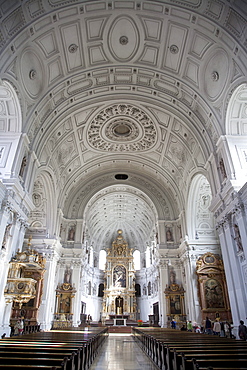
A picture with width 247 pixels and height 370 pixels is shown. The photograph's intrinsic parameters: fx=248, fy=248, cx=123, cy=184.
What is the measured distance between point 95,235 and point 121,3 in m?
28.1

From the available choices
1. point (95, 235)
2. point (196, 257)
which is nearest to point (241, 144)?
point (196, 257)

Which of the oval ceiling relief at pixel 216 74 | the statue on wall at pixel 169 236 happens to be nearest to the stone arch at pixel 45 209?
the statue on wall at pixel 169 236

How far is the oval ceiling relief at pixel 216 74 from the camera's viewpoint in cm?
1237

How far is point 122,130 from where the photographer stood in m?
20.8

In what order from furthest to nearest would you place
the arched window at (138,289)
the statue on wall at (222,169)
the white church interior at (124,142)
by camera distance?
the arched window at (138,289) → the statue on wall at (222,169) → the white church interior at (124,142)

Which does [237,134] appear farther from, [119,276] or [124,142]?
[119,276]

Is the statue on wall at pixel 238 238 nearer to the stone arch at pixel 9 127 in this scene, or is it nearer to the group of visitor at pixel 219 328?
the group of visitor at pixel 219 328

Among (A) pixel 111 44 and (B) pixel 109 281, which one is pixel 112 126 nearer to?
(A) pixel 111 44

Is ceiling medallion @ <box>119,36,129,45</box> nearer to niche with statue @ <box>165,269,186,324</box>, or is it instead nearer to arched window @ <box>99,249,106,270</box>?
niche with statue @ <box>165,269,186,324</box>

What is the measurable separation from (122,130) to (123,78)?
490cm

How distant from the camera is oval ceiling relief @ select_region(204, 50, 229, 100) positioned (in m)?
12.4

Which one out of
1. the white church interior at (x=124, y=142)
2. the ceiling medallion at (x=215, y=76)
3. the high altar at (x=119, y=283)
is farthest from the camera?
the high altar at (x=119, y=283)

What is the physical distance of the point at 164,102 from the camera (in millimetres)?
16938

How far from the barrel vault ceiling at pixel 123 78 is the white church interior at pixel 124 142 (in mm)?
71
